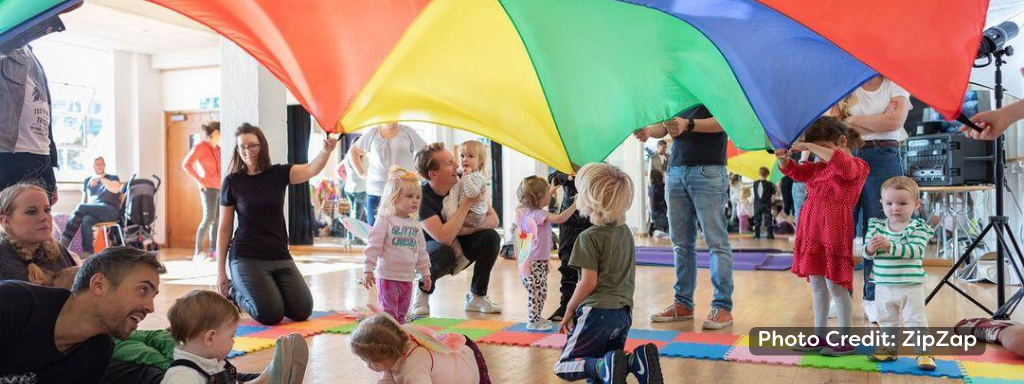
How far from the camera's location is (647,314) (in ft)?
14.5

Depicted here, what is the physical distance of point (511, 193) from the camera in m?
9.07

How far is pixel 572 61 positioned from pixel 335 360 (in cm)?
Result: 161

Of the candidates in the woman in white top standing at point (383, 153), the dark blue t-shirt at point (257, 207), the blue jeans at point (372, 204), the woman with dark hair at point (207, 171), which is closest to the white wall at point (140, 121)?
the woman with dark hair at point (207, 171)

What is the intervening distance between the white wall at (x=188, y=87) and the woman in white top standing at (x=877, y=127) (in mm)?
9509

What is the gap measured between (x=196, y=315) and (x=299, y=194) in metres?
9.12

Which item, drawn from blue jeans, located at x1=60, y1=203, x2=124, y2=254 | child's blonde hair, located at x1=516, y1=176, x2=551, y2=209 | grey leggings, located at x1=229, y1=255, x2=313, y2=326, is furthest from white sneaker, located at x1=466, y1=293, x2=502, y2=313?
blue jeans, located at x1=60, y1=203, x2=124, y2=254

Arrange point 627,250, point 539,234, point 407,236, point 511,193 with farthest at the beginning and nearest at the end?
point 511,193, point 539,234, point 407,236, point 627,250

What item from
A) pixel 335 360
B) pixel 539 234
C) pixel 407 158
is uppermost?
pixel 407 158

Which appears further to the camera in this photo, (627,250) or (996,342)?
(996,342)

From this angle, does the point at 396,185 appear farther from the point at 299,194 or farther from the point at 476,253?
the point at 299,194

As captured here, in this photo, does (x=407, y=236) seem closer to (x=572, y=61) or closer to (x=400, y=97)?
(x=400, y=97)

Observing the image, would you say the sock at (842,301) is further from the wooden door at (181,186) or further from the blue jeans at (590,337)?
the wooden door at (181,186)

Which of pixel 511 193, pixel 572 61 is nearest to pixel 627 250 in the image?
pixel 572 61

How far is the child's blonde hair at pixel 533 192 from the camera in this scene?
4047mm
